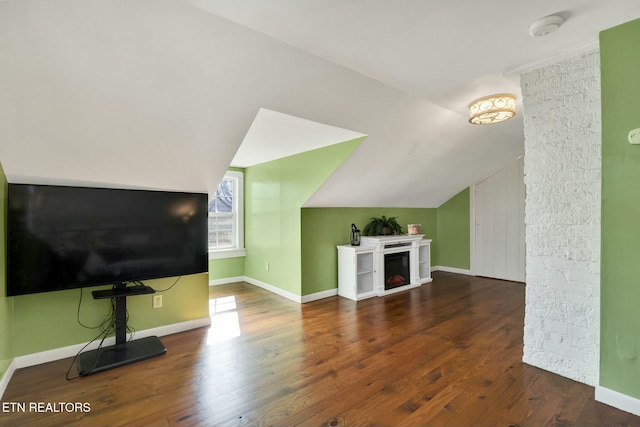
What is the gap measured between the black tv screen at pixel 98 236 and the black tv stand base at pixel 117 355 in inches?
23.7

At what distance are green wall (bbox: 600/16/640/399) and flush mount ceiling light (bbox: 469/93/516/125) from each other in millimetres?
831

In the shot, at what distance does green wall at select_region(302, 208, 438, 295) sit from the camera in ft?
13.6

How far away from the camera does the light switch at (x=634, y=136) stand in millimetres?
1765

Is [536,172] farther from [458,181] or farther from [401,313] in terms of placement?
[458,181]

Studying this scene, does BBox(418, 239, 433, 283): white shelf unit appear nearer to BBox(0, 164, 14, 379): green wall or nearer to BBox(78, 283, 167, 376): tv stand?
BBox(78, 283, 167, 376): tv stand

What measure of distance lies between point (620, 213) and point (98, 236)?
367cm

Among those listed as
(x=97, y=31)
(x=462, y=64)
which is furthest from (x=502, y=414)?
(x=97, y=31)

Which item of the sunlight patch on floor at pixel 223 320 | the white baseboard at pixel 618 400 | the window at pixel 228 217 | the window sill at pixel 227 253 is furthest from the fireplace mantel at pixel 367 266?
the white baseboard at pixel 618 400

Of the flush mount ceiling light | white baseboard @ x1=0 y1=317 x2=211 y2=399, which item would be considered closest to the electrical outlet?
white baseboard @ x1=0 y1=317 x2=211 y2=399

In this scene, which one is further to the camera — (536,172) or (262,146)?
(262,146)

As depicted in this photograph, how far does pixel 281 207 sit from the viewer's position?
4461mm

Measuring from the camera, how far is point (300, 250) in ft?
13.4

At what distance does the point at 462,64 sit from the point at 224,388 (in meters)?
2.88

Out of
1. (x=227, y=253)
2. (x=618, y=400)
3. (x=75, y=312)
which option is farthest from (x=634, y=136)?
(x=227, y=253)
